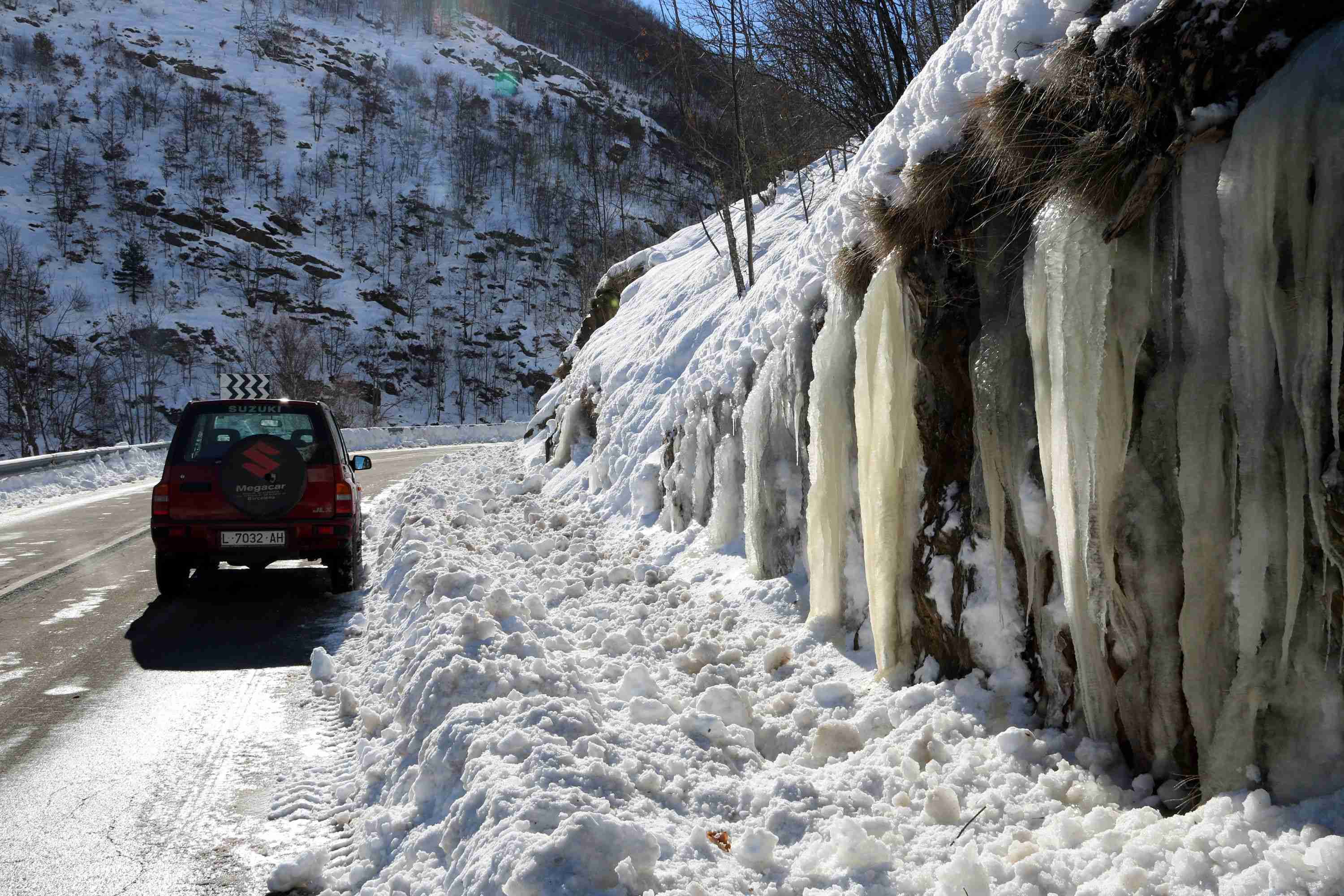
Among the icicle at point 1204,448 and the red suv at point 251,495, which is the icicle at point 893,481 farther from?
the red suv at point 251,495

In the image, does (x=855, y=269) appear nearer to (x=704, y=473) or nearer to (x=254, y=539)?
(x=704, y=473)

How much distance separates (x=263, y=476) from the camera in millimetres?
6445

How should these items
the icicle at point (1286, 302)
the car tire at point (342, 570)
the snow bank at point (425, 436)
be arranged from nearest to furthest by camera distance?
the icicle at point (1286, 302) → the car tire at point (342, 570) → the snow bank at point (425, 436)

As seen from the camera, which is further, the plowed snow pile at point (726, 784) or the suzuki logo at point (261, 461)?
the suzuki logo at point (261, 461)

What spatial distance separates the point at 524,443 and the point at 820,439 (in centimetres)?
1311

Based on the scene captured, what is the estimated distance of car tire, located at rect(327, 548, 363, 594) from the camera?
6684 mm

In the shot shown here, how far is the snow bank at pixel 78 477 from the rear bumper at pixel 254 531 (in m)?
8.53

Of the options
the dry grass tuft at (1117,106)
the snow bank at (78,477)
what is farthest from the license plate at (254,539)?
the snow bank at (78,477)

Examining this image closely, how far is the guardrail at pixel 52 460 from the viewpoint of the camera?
14695mm

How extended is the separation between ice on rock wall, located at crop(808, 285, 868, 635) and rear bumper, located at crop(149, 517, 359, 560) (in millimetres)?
3975

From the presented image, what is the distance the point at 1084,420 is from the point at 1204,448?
37cm

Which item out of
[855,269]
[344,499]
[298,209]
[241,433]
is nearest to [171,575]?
[241,433]

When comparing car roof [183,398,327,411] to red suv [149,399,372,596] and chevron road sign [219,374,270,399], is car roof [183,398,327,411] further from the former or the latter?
chevron road sign [219,374,270,399]

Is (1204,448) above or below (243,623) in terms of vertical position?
above
